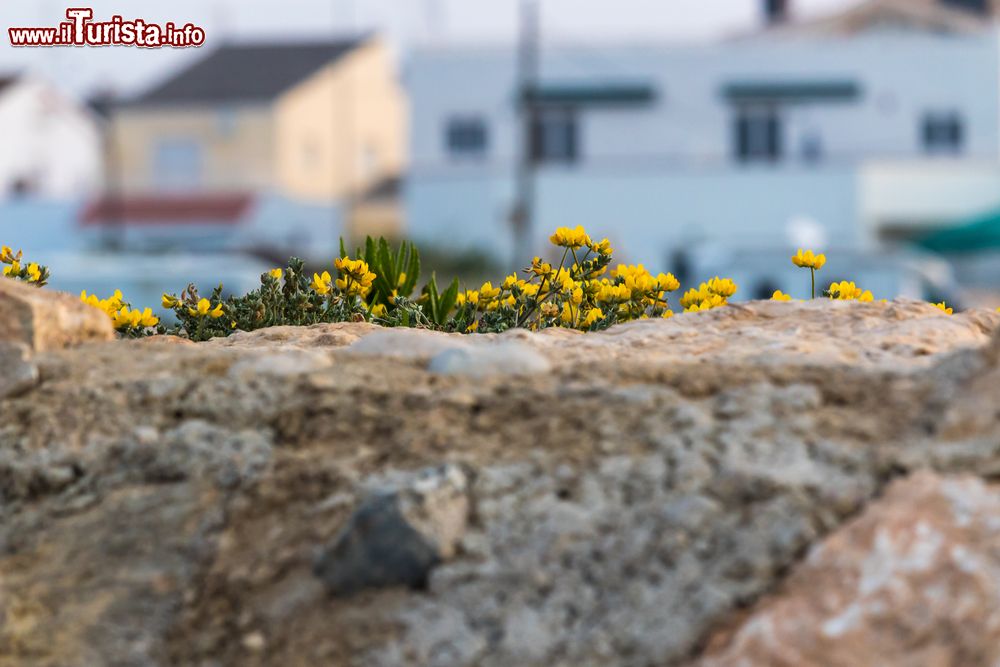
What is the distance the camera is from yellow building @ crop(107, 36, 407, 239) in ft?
156

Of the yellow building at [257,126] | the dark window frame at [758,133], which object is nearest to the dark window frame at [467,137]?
the dark window frame at [758,133]

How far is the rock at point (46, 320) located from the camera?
386 cm

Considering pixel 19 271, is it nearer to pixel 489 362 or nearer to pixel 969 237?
pixel 489 362

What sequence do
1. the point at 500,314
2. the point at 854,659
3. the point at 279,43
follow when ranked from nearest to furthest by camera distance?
the point at 854,659
the point at 500,314
the point at 279,43

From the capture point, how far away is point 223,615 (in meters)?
3.24

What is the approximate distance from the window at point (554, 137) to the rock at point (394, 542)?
107 feet

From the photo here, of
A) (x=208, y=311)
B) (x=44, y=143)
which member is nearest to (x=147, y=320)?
(x=208, y=311)

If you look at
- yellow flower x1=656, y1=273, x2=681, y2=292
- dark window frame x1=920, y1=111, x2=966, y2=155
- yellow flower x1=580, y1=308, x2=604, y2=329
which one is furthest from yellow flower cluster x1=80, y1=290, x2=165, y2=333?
dark window frame x1=920, y1=111, x2=966, y2=155

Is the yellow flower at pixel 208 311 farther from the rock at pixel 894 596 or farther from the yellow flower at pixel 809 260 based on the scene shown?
the rock at pixel 894 596

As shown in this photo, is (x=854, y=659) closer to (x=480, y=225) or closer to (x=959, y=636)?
(x=959, y=636)

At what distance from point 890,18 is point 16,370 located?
137ft

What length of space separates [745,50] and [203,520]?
33.8 metres

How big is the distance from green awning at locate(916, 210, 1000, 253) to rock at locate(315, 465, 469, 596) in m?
28.1

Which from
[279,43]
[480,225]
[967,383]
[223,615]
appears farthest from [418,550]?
[279,43]
